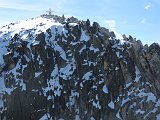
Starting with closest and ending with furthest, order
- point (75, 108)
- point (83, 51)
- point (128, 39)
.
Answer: point (75, 108), point (83, 51), point (128, 39)

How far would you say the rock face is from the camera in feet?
476

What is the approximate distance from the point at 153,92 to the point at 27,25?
55562 millimetres

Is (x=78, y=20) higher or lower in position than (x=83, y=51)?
higher

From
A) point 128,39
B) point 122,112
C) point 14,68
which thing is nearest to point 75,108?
point 122,112

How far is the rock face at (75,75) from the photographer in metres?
145

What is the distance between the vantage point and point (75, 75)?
494ft

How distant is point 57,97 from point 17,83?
14628 millimetres

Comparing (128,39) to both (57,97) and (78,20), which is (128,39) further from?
(57,97)

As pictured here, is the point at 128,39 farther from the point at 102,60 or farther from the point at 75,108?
the point at 75,108

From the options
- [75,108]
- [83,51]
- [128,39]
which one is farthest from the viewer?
[128,39]

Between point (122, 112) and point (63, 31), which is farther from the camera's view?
point (63, 31)

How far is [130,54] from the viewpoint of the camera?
522ft

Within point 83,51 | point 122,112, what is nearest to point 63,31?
point 83,51

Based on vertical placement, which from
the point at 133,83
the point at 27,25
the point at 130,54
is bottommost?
the point at 133,83
